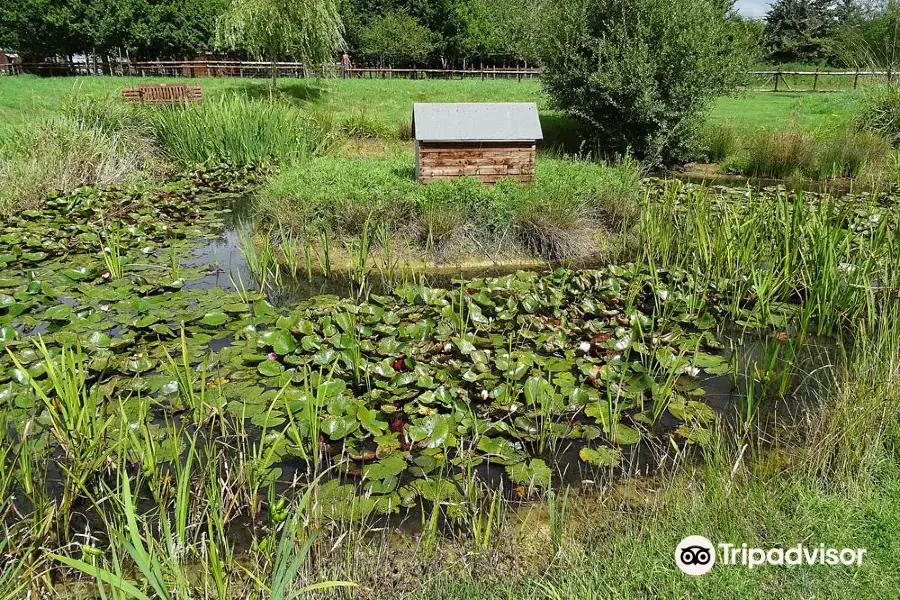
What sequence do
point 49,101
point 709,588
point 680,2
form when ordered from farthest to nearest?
point 49,101, point 680,2, point 709,588

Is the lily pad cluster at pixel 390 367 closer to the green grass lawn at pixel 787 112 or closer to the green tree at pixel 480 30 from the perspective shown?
the green grass lawn at pixel 787 112

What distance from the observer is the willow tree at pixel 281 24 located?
16688 mm

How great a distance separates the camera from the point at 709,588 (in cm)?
216

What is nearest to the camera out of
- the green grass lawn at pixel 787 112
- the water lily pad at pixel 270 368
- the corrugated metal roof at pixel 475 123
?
the water lily pad at pixel 270 368

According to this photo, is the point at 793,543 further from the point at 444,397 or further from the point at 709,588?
the point at 444,397

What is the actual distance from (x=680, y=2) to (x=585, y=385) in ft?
30.6

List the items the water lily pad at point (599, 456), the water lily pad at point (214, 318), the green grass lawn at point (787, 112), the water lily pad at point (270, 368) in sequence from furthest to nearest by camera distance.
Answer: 1. the green grass lawn at point (787, 112)
2. the water lily pad at point (214, 318)
3. the water lily pad at point (270, 368)
4. the water lily pad at point (599, 456)

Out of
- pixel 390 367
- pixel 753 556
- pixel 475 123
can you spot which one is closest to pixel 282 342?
pixel 390 367

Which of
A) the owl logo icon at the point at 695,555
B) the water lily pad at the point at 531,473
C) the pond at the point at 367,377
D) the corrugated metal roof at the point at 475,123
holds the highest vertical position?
the corrugated metal roof at the point at 475,123

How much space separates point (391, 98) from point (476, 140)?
1416 cm

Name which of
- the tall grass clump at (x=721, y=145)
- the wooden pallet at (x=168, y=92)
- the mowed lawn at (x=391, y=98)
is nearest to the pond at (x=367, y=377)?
the mowed lawn at (x=391, y=98)

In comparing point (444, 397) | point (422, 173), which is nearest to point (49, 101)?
point (422, 173)

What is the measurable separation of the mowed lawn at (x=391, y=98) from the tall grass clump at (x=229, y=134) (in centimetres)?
259

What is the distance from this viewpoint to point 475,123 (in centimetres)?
732
